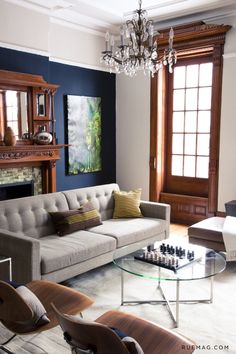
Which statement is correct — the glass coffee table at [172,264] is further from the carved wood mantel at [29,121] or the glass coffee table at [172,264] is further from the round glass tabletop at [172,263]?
the carved wood mantel at [29,121]

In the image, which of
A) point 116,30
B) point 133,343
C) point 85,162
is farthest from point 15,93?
point 133,343

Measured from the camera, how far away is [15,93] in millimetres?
4906

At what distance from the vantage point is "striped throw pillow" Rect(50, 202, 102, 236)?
3.86 meters

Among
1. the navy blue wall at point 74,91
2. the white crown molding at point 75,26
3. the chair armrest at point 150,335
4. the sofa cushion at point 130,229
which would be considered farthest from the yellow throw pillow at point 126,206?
the white crown molding at point 75,26

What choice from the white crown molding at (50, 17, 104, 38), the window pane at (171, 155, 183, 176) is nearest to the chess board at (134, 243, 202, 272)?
the window pane at (171, 155, 183, 176)

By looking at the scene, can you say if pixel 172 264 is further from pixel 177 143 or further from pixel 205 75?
pixel 205 75

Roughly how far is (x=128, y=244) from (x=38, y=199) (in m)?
1.10

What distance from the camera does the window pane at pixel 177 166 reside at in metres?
6.13

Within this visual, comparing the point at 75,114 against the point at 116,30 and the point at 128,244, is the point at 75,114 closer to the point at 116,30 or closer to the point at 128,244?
the point at 116,30

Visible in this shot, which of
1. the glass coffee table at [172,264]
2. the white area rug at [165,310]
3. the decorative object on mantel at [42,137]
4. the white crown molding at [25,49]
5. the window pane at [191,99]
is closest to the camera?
the white area rug at [165,310]

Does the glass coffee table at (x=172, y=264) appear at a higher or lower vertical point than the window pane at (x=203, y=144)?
lower

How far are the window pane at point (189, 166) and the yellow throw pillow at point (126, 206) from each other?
165cm

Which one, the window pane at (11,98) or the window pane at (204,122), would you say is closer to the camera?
the window pane at (11,98)

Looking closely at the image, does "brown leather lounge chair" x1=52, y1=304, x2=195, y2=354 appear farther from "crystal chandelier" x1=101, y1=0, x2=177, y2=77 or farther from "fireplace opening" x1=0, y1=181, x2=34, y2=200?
"fireplace opening" x1=0, y1=181, x2=34, y2=200
